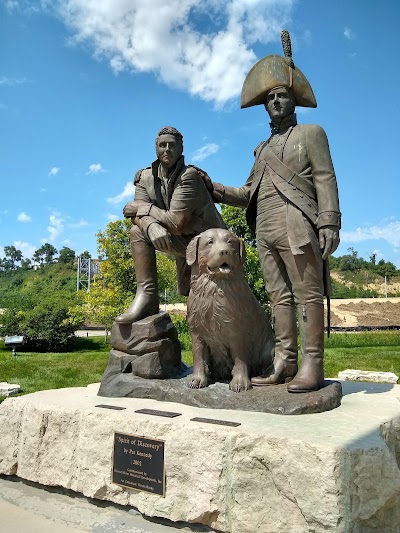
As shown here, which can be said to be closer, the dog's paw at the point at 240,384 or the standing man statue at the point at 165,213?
the dog's paw at the point at 240,384

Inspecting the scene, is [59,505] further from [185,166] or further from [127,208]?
[185,166]

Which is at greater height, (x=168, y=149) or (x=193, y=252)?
(x=168, y=149)

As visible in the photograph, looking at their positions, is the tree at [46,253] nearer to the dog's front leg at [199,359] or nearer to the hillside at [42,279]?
the hillside at [42,279]

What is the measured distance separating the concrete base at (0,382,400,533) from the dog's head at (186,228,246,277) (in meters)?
0.99

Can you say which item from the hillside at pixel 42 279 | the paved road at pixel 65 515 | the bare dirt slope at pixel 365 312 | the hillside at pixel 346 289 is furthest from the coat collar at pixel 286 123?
the hillside at pixel 42 279

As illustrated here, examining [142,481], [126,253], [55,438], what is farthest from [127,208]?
[126,253]

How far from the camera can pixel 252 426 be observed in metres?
2.65

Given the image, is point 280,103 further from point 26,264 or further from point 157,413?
point 26,264

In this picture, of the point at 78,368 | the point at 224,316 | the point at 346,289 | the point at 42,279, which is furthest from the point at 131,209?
the point at 42,279

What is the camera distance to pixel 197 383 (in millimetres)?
3484

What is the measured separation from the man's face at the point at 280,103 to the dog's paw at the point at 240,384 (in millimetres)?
2086

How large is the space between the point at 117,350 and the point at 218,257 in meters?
1.43

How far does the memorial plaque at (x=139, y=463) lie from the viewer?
2764mm

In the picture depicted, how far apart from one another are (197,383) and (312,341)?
0.92 meters
